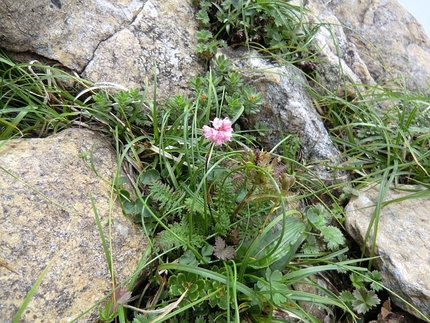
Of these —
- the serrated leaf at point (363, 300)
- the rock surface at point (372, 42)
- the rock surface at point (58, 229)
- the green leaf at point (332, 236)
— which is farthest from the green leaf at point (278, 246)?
the rock surface at point (372, 42)

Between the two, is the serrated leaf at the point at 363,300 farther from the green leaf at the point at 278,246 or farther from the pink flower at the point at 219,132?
the pink flower at the point at 219,132

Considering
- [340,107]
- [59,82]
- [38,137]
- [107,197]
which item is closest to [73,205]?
[107,197]

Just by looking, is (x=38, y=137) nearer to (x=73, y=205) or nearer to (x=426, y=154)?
(x=73, y=205)

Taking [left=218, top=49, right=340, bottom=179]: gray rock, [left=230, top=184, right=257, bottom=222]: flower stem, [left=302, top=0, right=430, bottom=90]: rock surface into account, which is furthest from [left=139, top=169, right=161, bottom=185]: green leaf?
[left=302, top=0, right=430, bottom=90]: rock surface

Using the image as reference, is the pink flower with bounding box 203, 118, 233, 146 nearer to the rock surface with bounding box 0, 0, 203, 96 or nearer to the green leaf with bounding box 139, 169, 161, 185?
the green leaf with bounding box 139, 169, 161, 185

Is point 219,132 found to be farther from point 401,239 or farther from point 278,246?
point 401,239

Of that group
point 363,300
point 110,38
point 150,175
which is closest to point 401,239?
point 363,300

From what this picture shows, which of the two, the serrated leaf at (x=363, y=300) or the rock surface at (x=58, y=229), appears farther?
the serrated leaf at (x=363, y=300)
